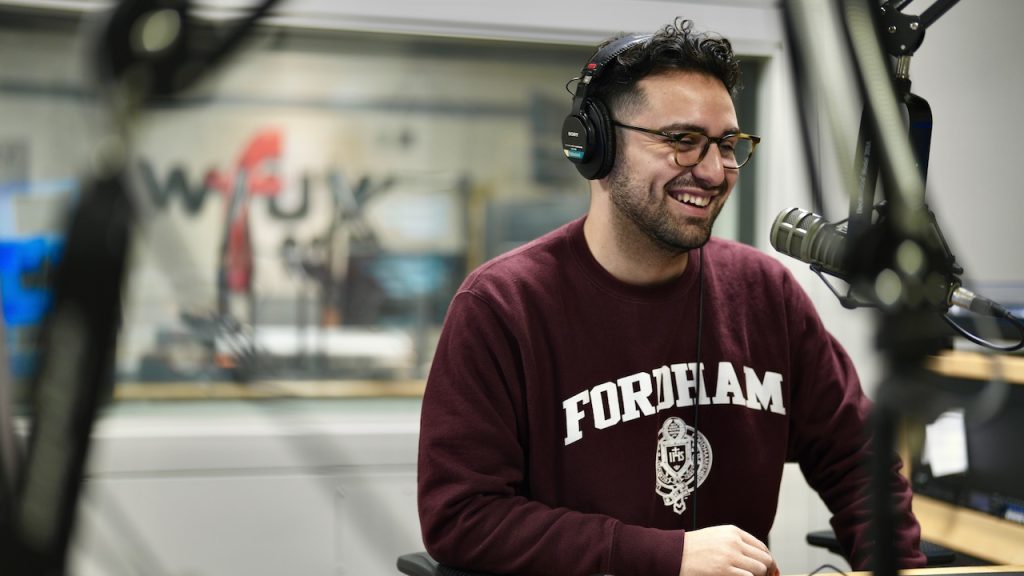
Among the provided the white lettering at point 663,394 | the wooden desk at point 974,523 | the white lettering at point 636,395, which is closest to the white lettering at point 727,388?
the white lettering at point 663,394

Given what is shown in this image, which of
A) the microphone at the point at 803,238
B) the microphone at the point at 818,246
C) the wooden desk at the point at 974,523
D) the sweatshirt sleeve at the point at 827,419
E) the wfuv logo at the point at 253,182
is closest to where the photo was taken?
the microphone at the point at 818,246

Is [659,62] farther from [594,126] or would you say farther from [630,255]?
[630,255]

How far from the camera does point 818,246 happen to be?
0.94 m

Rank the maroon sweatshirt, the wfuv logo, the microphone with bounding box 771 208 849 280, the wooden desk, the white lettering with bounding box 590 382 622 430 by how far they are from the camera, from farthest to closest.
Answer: the wfuv logo < the wooden desk < the white lettering with bounding box 590 382 622 430 < the maroon sweatshirt < the microphone with bounding box 771 208 849 280

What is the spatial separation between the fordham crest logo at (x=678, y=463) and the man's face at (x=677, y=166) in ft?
0.86

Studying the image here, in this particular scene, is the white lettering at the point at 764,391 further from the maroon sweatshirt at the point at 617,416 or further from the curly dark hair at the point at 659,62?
the curly dark hair at the point at 659,62

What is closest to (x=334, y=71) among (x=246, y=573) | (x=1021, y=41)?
(x=246, y=573)

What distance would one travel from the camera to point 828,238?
0.79 metres

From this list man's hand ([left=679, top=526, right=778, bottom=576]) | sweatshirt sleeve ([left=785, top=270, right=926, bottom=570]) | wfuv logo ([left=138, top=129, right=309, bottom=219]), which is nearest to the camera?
man's hand ([left=679, top=526, right=778, bottom=576])

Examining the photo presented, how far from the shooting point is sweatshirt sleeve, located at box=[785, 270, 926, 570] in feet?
4.85

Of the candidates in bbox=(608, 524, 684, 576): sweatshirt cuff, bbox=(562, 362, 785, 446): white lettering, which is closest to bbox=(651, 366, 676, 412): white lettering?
bbox=(562, 362, 785, 446): white lettering

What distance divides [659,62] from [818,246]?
560 millimetres

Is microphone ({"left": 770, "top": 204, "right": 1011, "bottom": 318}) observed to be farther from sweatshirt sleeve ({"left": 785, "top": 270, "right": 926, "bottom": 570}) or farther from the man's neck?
sweatshirt sleeve ({"left": 785, "top": 270, "right": 926, "bottom": 570})

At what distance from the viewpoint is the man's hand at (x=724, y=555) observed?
3.80ft
